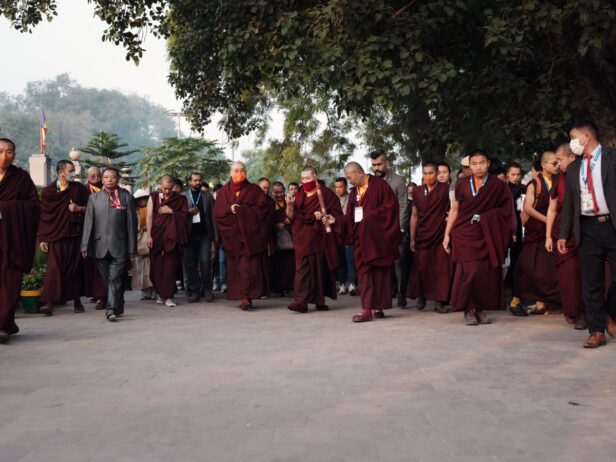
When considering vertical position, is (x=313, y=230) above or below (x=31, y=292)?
above

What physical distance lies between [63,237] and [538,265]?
6038 millimetres

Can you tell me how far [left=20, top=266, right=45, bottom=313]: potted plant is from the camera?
11000 mm

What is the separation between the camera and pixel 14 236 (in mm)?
8469

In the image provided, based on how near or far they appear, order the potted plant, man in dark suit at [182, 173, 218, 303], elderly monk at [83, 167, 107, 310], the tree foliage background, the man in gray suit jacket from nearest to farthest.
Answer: the man in gray suit jacket < the potted plant < elderly monk at [83, 167, 107, 310] < man in dark suit at [182, 173, 218, 303] < the tree foliage background

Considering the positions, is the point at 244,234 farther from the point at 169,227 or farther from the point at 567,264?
the point at 567,264

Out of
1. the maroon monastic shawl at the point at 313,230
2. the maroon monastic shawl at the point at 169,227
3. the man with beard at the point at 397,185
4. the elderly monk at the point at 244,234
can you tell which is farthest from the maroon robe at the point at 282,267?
the man with beard at the point at 397,185

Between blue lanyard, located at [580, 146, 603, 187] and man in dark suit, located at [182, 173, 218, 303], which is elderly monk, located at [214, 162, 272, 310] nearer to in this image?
man in dark suit, located at [182, 173, 218, 303]

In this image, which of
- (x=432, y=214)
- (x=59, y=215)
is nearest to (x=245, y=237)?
(x=59, y=215)

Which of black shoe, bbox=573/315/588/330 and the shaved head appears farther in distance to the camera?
the shaved head

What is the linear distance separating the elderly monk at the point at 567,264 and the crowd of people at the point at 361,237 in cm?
1

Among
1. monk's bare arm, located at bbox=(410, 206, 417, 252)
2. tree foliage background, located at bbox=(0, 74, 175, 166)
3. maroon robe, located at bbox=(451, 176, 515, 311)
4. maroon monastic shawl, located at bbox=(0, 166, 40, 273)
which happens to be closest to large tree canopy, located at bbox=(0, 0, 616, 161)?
monk's bare arm, located at bbox=(410, 206, 417, 252)

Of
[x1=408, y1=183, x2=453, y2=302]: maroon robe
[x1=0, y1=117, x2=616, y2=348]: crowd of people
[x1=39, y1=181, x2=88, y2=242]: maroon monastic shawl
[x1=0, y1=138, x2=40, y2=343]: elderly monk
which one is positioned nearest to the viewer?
[x1=0, y1=117, x2=616, y2=348]: crowd of people

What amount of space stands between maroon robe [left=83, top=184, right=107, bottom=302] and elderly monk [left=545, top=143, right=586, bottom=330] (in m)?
5.88

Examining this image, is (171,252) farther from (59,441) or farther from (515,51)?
(59,441)
